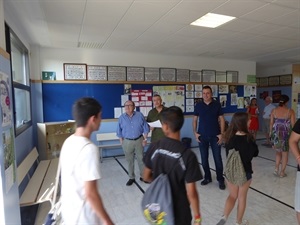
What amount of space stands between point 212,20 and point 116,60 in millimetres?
2682

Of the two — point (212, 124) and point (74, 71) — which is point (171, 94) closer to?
point (74, 71)

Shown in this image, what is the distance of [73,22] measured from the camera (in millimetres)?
3365

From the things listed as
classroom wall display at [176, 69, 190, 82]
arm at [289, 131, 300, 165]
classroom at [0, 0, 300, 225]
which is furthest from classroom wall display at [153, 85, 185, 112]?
arm at [289, 131, 300, 165]

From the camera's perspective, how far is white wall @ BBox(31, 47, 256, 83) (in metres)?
4.82

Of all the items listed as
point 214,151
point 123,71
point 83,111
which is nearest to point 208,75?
point 123,71

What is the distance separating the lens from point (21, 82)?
3971 millimetres

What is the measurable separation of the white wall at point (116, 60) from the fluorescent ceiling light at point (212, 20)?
229 centimetres

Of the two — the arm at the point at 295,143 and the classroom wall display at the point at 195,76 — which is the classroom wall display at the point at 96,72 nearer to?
the classroom wall display at the point at 195,76

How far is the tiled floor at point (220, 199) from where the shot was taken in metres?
2.58

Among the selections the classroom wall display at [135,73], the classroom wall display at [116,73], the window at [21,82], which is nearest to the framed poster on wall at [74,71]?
the classroom wall display at [116,73]

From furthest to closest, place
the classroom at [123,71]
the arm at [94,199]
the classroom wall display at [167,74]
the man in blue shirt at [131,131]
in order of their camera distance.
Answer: the classroom wall display at [167,74]
the man in blue shirt at [131,131]
the classroom at [123,71]
the arm at [94,199]

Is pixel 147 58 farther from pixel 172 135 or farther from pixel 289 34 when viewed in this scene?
pixel 172 135

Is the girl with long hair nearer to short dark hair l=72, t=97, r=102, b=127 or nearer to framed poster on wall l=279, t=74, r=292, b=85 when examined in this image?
short dark hair l=72, t=97, r=102, b=127

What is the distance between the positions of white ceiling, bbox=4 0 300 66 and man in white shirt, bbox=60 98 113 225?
6.25ft
